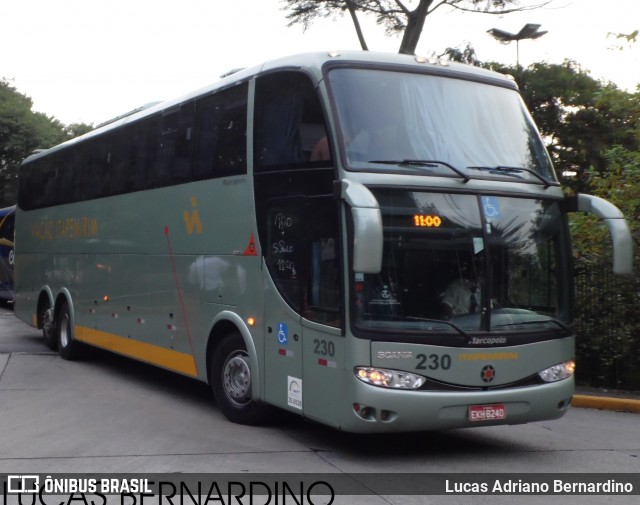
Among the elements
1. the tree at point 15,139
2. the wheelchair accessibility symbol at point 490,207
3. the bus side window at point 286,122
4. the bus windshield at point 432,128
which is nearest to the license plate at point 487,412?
the wheelchair accessibility symbol at point 490,207

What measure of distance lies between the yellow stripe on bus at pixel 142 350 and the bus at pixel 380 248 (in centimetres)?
34

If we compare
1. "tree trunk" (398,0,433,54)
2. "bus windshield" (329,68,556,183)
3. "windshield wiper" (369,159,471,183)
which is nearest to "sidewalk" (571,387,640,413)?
"bus windshield" (329,68,556,183)

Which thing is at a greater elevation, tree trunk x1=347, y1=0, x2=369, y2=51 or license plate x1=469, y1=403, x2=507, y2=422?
tree trunk x1=347, y1=0, x2=369, y2=51

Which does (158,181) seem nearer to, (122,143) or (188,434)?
(122,143)


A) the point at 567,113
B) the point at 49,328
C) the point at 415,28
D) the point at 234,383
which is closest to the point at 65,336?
the point at 49,328

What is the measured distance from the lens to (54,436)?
364 inches

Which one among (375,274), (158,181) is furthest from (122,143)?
(375,274)

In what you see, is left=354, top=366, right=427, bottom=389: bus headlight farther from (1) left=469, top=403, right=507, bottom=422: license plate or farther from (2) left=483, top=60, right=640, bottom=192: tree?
(2) left=483, top=60, right=640, bottom=192: tree

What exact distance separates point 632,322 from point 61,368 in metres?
8.79

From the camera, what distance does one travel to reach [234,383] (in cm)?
1003

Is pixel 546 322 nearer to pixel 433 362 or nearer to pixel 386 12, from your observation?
pixel 433 362

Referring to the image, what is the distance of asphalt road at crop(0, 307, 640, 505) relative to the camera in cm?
797

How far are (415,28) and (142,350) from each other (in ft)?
34.6

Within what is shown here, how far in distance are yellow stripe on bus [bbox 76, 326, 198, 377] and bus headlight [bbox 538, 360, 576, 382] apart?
428 centimetres
